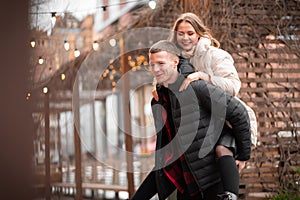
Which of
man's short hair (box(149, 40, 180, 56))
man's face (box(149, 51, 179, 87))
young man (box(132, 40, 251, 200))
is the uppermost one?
man's short hair (box(149, 40, 180, 56))

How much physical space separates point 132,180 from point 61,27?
234 centimetres

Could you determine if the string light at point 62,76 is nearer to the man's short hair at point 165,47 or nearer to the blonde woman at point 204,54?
the blonde woman at point 204,54

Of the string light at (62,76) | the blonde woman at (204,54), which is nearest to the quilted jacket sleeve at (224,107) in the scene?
the blonde woman at (204,54)

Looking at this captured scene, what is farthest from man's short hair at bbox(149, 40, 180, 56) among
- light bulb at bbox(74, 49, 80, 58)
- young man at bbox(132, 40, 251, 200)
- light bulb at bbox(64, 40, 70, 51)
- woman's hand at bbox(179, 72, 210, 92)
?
light bulb at bbox(74, 49, 80, 58)

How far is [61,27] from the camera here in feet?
19.0

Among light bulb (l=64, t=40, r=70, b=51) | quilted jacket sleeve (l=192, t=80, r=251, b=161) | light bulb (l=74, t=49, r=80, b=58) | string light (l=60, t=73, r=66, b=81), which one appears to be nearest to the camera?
quilted jacket sleeve (l=192, t=80, r=251, b=161)

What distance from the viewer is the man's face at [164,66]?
2.16 metres

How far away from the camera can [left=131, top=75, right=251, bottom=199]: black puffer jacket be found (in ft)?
7.09

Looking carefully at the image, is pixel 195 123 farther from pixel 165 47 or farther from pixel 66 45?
pixel 66 45

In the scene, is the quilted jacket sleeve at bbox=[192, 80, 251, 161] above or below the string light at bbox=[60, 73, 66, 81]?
below

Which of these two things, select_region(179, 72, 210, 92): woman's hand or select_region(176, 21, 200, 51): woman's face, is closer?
select_region(179, 72, 210, 92): woman's hand

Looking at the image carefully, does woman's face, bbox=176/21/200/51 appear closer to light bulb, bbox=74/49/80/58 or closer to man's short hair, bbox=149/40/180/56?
man's short hair, bbox=149/40/180/56

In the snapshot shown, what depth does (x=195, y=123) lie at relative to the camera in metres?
2.18

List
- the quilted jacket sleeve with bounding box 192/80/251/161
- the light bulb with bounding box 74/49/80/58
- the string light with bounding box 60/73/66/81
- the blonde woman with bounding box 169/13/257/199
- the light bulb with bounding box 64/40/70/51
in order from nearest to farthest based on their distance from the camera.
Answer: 1. the quilted jacket sleeve with bounding box 192/80/251/161
2. the blonde woman with bounding box 169/13/257/199
3. the string light with bounding box 60/73/66/81
4. the light bulb with bounding box 64/40/70/51
5. the light bulb with bounding box 74/49/80/58
